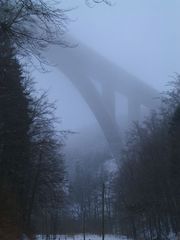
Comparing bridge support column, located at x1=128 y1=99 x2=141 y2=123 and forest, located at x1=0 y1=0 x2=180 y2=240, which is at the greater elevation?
bridge support column, located at x1=128 y1=99 x2=141 y2=123

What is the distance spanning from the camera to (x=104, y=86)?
73812 mm

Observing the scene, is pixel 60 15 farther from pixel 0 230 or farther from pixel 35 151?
pixel 35 151

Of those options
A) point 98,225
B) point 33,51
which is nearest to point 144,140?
point 33,51

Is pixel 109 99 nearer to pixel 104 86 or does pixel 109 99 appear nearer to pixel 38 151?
pixel 104 86

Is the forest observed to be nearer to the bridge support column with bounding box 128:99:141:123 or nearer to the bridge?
the bridge

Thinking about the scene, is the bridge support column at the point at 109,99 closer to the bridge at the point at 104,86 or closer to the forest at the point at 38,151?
the bridge at the point at 104,86

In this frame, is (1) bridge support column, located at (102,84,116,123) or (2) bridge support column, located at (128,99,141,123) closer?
(1) bridge support column, located at (102,84,116,123)

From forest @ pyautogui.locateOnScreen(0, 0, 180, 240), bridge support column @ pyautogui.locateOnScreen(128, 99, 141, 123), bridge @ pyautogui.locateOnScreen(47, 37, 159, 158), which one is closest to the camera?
forest @ pyautogui.locateOnScreen(0, 0, 180, 240)

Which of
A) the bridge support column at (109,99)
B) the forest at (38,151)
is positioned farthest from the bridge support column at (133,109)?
the forest at (38,151)

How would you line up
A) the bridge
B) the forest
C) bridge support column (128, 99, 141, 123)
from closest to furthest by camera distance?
the forest → the bridge → bridge support column (128, 99, 141, 123)

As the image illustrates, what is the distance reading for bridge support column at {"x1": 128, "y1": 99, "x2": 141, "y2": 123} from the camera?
78.2 meters

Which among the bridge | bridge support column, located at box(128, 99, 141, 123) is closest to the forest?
the bridge

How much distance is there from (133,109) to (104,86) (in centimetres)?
695

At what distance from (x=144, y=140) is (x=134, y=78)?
3944 centimetres
